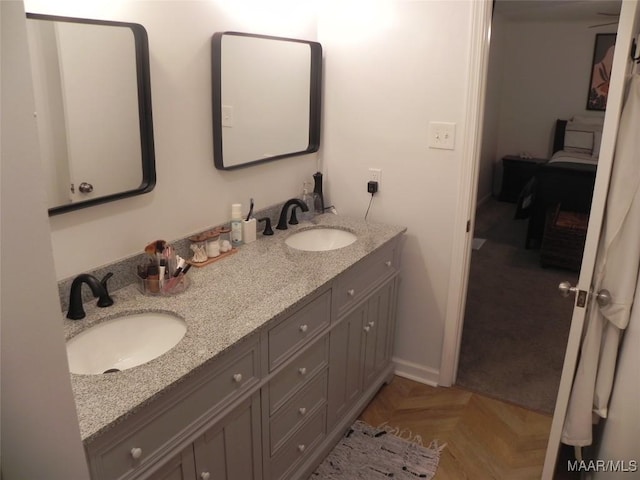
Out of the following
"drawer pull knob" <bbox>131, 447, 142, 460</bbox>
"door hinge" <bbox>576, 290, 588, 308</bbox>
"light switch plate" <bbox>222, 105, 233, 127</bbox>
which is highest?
"light switch plate" <bbox>222, 105, 233, 127</bbox>

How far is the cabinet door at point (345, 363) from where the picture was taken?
6.93ft

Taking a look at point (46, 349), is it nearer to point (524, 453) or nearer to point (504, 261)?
point (524, 453)

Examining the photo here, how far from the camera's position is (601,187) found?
154 cm

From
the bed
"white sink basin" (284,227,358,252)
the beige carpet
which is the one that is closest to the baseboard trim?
the beige carpet

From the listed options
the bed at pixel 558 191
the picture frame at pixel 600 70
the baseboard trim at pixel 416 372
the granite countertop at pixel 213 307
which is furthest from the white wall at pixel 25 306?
the picture frame at pixel 600 70

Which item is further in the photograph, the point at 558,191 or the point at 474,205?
the point at 558,191

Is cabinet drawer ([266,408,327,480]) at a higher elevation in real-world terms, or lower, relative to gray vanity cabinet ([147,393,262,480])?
lower

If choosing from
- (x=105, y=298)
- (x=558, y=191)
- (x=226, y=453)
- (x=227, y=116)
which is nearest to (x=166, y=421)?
(x=226, y=453)

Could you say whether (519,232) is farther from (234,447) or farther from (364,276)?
(234,447)

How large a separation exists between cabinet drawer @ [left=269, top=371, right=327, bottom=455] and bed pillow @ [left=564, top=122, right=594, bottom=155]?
16.8 ft

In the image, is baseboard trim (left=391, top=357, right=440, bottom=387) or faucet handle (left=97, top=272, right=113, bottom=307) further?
baseboard trim (left=391, top=357, right=440, bottom=387)

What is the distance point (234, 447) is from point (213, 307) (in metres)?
0.43

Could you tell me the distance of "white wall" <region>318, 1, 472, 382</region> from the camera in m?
2.34

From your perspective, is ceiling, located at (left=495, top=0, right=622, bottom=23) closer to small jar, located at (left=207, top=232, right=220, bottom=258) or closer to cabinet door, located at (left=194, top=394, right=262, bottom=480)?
small jar, located at (left=207, top=232, right=220, bottom=258)
